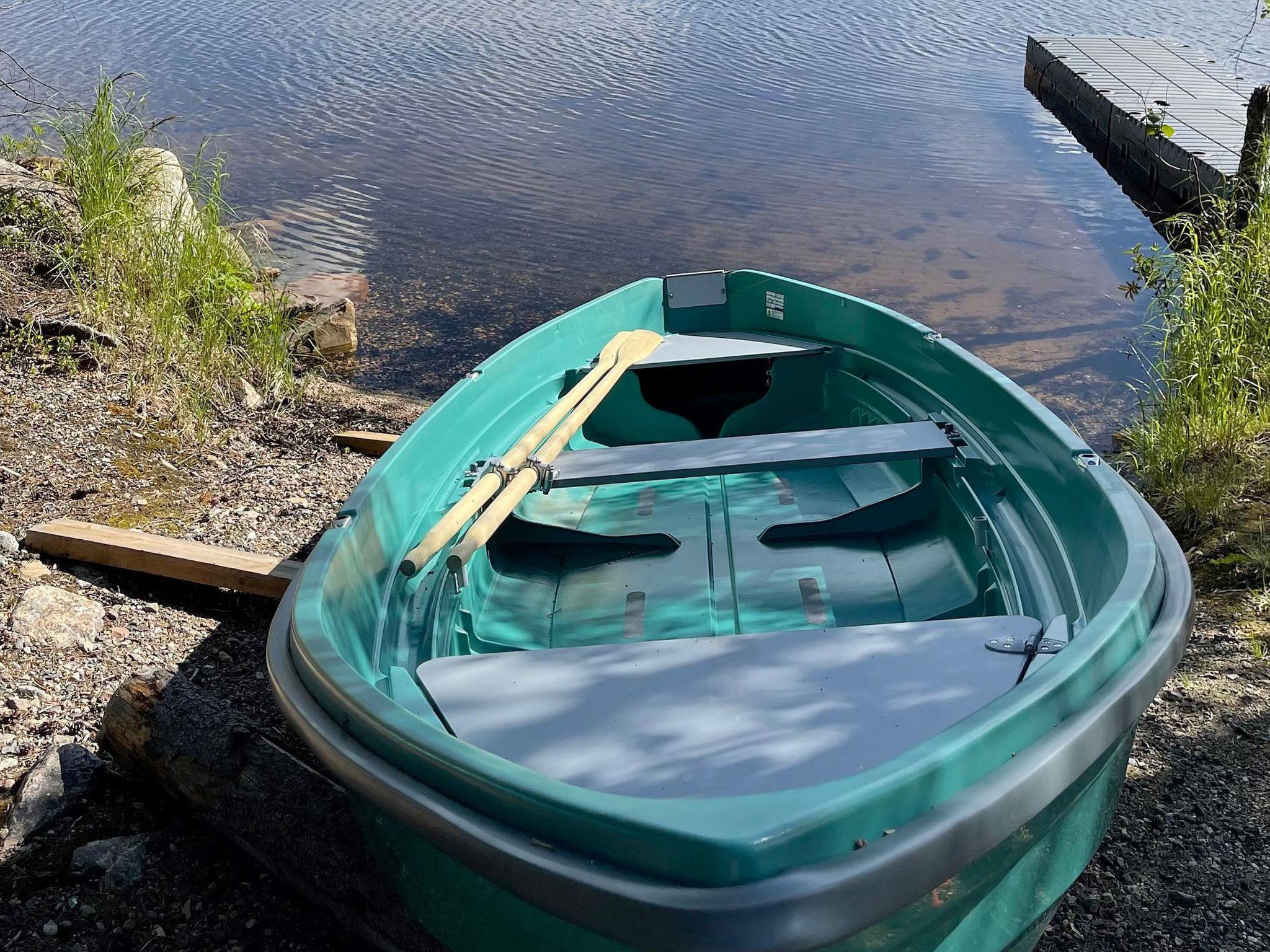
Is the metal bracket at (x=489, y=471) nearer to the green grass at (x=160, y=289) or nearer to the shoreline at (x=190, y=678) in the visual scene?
the shoreline at (x=190, y=678)

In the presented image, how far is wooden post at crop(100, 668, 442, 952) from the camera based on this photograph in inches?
93.8

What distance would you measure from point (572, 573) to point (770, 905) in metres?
1.89

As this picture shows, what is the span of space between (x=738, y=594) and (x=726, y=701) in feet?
3.13

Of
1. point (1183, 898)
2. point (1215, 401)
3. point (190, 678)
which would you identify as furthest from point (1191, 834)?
point (190, 678)

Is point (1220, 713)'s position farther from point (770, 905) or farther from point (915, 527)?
point (770, 905)

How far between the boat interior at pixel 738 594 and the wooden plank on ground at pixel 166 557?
73 cm

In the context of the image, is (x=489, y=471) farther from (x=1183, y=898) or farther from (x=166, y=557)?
(x=1183, y=898)

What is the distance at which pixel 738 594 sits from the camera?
10.0ft

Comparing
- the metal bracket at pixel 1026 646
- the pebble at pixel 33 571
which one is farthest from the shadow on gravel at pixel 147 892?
the metal bracket at pixel 1026 646

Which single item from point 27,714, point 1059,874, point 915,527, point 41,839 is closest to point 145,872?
point 41,839

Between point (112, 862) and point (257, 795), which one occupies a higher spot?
point (257, 795)

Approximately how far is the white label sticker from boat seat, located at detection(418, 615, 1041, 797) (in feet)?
7.83

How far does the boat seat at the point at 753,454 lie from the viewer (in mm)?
3131

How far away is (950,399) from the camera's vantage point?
3547 mm
